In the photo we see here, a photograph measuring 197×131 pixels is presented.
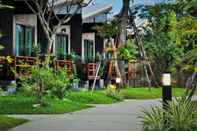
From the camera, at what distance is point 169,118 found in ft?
49.0

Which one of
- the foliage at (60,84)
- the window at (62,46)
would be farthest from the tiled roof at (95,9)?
the foliage at (60,84)

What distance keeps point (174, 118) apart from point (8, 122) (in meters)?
4.85

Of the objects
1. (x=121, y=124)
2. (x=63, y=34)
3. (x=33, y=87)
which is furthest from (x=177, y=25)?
(x=63, y=34)

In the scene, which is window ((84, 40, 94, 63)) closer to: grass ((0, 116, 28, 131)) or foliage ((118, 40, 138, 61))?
foliage ((118, 40, 138, 61))

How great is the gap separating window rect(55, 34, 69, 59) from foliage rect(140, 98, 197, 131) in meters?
24.6

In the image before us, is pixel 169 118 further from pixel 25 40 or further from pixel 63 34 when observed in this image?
pixel 63 34

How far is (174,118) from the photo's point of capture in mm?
14828

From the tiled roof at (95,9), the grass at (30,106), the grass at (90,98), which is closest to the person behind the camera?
the grass at (30,106)

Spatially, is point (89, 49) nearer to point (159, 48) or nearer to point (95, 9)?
point (95, 9)

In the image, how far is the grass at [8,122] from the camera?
16.5 metres

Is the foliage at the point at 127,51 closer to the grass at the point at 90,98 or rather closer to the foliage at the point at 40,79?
the grass at the point at 90,98

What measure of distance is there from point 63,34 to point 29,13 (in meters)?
7.82

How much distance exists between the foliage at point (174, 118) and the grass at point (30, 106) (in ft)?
23.2

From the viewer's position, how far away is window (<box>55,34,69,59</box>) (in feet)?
131
